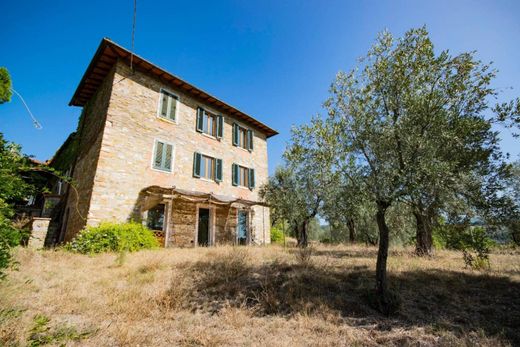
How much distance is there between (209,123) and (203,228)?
655 cm

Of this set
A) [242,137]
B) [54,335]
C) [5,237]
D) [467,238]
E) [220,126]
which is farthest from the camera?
[242,137]

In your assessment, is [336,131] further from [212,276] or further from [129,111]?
[129,111]

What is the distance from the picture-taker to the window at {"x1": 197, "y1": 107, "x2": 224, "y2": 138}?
14.5 metres

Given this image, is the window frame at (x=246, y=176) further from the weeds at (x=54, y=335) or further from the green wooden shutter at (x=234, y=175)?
the weeds at (x=54, y=335)

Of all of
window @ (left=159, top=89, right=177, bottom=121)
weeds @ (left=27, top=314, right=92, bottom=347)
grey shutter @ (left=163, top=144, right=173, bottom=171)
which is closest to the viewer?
weeds @ (left=27, top=314, right=92, bottom=347)

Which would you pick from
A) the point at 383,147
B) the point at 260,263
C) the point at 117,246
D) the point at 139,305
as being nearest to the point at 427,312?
the point at 383,147

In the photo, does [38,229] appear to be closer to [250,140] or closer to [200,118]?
[200,118]

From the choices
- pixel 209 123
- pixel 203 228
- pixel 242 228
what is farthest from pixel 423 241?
pixel 209 123

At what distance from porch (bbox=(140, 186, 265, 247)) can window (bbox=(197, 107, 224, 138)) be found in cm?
434

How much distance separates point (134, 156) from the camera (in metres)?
11.3

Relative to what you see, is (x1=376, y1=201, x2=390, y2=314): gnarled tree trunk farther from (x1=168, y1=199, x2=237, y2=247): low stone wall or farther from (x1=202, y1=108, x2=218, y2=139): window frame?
(x1=202, y1=108, x2=218, y2=139): window frame

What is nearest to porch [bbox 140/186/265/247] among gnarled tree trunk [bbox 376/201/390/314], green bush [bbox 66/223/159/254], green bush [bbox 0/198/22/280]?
green bush [bbox 66/223/159/254]

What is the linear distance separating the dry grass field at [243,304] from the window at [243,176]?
850cm

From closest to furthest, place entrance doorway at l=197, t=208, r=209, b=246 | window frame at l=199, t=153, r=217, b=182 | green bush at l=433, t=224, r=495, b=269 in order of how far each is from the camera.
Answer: green bush at l=433, t=224, r=495, b=269 → entrance doorway at l=197, t=208, r=209, b=246 → window frame at l=199, t=153, r=217, b=182
